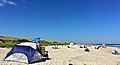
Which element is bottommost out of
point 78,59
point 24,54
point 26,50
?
point 78,59

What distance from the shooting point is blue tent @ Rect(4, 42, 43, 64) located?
55.4 ft

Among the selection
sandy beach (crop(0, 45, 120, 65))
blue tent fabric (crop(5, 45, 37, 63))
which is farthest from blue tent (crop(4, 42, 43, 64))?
sandy beach (crop(0, 45, 120, 65))

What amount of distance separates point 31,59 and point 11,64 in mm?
1819

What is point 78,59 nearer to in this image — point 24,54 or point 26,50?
point 26,50

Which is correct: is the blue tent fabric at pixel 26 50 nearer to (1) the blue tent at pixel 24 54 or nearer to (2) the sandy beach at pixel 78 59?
(1) the blue tent at pixel 24 54

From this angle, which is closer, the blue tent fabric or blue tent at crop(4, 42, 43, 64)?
blue tent at crop(4, 42, 43, 64)

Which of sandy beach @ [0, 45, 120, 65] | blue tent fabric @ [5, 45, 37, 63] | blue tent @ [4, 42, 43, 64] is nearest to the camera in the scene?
blue tent @ [4, 42, 43, 64]

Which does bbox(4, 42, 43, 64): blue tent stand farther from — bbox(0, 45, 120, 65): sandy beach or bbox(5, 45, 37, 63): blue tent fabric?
bbox(0, 45, 120, 65): sandy beach

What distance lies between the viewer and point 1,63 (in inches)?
625

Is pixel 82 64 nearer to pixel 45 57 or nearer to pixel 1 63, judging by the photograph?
pixel 45 57

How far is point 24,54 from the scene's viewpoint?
1706cm

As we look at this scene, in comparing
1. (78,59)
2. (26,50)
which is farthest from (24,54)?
(78,59)

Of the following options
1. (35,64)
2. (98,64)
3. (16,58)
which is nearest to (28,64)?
(35,64)

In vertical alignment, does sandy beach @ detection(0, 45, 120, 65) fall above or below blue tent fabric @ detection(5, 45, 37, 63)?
below
